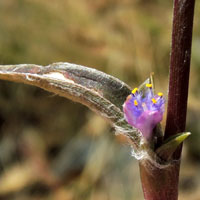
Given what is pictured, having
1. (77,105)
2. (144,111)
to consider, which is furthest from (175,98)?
(77,105)

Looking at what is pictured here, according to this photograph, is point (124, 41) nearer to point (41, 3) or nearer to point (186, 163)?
point (41, 3)

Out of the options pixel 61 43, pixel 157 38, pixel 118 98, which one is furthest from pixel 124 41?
pixel 118 98

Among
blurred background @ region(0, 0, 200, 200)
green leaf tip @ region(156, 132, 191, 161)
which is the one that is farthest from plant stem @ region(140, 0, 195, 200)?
blurred background @ region(0, 0, 200, 200)

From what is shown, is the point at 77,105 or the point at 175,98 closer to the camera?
the point at 175,98

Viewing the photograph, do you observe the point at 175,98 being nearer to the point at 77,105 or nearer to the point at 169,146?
the point at 169,146

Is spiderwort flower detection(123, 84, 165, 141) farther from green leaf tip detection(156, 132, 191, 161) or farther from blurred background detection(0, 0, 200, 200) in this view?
blurred background detection(0, 0, 200, 200)

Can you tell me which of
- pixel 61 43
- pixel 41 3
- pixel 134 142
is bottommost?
pixel 134 142

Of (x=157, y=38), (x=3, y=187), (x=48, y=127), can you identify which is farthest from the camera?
(x=48, y=127)
